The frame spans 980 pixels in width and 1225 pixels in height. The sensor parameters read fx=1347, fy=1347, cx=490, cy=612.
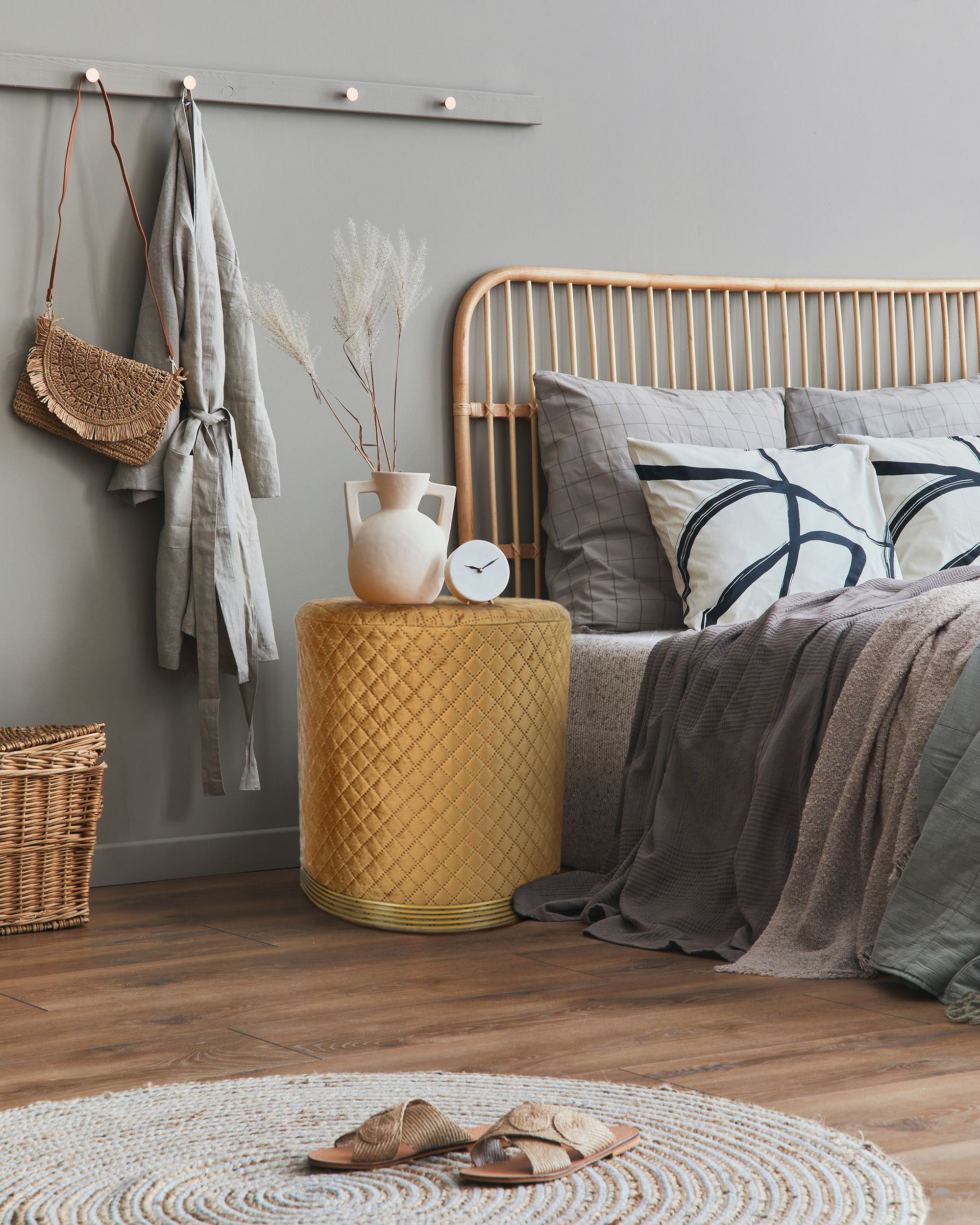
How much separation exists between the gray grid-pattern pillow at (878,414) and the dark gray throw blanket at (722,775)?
0.83 metres

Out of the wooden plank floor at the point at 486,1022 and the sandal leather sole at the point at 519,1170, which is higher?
the sandal leather sole at the point at 519,1170

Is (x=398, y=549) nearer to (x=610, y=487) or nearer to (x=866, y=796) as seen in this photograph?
(x=610, y=487)

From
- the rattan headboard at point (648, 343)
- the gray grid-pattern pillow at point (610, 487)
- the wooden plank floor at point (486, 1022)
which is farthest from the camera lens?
the rattan headboard at point (648, 343)

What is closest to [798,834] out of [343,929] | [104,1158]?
[343,929]

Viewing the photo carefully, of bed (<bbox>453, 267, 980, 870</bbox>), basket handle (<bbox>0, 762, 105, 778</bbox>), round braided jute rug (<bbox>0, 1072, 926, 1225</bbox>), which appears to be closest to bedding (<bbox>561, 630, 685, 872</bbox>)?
bed (<bbox>453, 267, 980, 870</bbox>)

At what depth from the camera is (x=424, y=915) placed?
2381 mm

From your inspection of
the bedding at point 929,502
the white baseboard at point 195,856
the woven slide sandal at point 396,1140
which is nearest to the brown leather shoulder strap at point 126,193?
the white baseboard at point 195,856

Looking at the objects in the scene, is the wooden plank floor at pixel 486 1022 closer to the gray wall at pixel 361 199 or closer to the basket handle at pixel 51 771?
the basket handle at pixel 51 771

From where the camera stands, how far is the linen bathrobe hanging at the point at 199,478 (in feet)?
9.20

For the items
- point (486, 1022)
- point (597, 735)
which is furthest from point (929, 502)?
point (486, 1022)

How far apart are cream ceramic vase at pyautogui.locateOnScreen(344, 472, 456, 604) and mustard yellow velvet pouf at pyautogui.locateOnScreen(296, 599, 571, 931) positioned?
0.12 ft

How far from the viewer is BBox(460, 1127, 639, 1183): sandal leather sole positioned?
4.20 ft

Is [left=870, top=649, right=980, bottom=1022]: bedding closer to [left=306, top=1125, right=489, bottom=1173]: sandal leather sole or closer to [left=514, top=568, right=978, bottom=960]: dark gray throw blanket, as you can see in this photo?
[left=514, top=568, right=978, bottom=960]: dark gray throw blanket

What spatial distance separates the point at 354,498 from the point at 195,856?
36.2 inches
